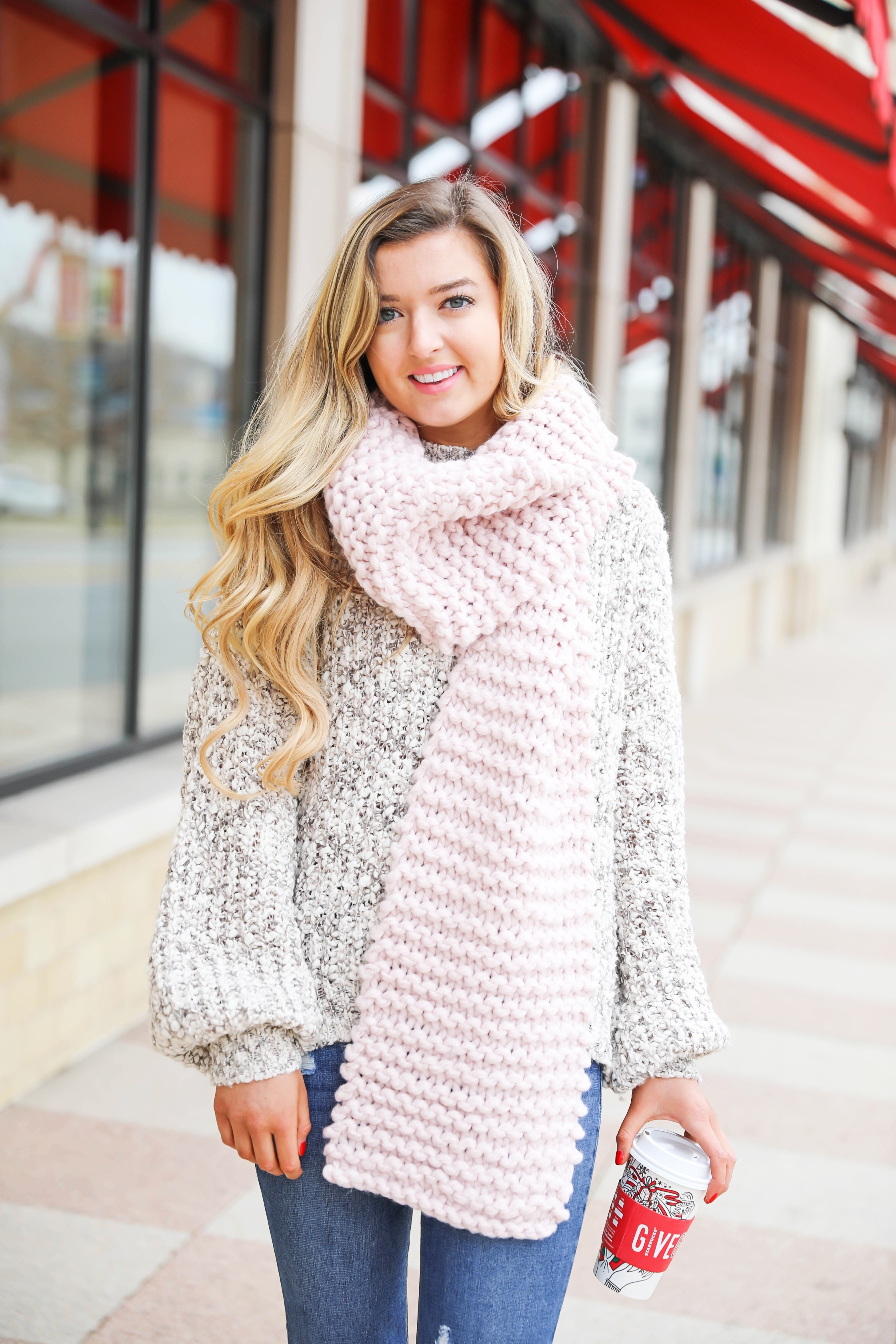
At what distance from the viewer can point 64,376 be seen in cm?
722

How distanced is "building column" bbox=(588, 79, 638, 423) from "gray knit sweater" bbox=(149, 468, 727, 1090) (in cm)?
694

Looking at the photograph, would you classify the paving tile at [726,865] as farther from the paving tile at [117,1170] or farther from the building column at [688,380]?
the building column at [688,380]

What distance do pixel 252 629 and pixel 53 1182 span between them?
2.07 m

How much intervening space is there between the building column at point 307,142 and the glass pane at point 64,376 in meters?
0.52

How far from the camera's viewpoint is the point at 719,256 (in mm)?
12398

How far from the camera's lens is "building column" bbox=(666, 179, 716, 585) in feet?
35.0

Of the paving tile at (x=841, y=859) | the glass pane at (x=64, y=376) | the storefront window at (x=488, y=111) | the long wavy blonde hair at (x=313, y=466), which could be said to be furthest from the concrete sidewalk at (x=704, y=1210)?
the storefront window at (x=488, y=111)

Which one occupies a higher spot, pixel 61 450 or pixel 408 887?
pixel 61 450

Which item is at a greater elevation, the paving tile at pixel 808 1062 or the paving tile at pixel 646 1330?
the paving tile at pixel 808 1062

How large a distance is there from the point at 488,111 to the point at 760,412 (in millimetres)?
7713

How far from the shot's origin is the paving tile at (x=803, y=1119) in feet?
11.3

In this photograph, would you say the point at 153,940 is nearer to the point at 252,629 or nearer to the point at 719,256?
the point at 252,629

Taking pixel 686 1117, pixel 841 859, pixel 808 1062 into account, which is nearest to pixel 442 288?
pixel 686 1117

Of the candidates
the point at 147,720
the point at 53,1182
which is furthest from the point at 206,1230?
the point at 147,720
